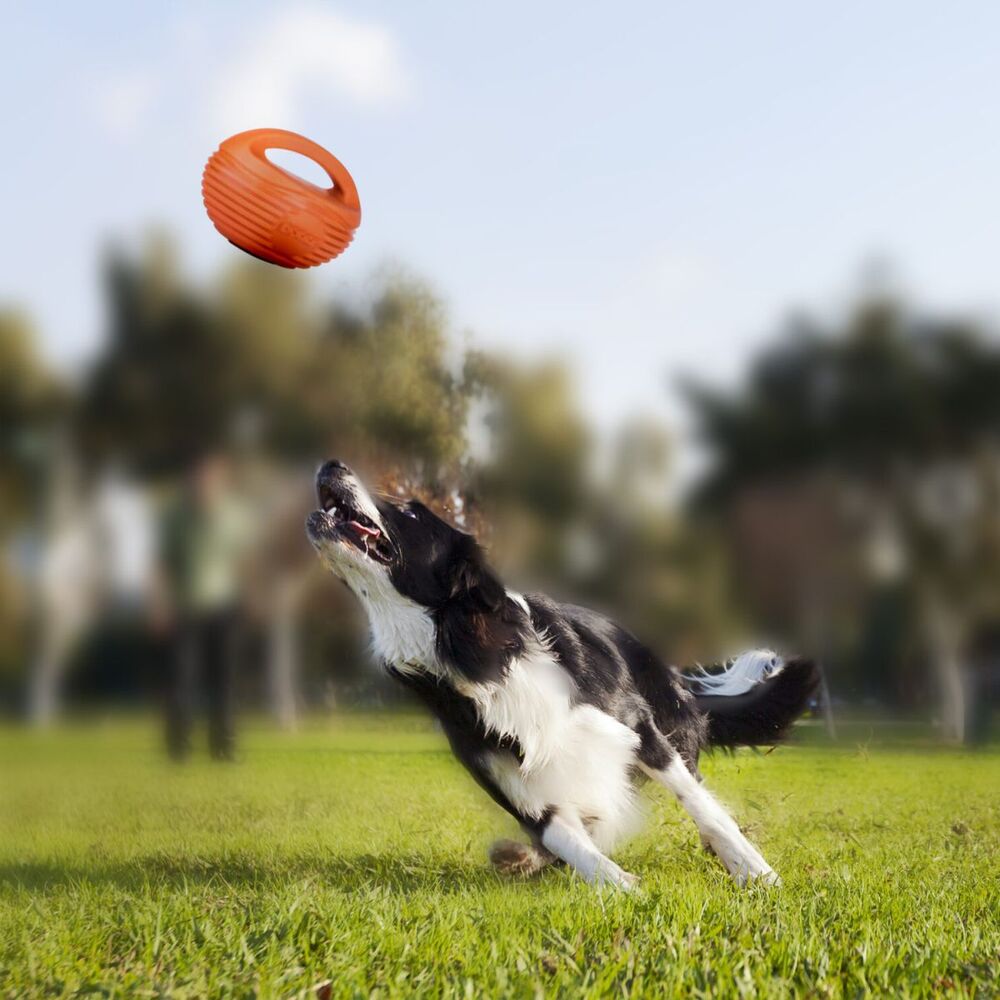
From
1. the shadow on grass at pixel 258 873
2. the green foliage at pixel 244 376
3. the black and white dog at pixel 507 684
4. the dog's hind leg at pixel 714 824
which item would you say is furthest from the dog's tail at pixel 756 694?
the green foliage at pixel 244 376

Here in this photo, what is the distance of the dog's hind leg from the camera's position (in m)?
4.68

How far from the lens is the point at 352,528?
443cm

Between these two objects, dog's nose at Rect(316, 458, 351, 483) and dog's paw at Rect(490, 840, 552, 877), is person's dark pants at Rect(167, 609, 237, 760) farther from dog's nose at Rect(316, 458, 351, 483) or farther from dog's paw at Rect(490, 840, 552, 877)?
dog's paw at Rect(490, 840, 552, 877)

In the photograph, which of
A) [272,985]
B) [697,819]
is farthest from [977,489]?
[272,985]

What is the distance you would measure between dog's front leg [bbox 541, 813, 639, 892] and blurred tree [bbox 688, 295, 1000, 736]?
1445mm

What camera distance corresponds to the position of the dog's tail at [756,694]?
565 centimetres

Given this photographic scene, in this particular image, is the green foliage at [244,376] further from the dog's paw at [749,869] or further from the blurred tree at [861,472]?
the dog's paw at [749,869]

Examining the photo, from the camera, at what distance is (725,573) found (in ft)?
17.6

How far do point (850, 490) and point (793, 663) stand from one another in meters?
0.88

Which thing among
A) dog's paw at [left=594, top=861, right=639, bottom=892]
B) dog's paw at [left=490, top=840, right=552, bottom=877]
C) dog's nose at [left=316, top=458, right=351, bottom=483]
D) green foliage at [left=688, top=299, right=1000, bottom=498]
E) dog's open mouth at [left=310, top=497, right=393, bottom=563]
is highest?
green foliage at [left=688, top=299, right=1000, bottom=498]

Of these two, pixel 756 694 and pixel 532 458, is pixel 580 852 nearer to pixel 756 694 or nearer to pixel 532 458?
pixel 756 694

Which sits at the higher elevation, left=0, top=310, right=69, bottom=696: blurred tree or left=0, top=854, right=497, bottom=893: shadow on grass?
left=0, top=310, right=69, bottom=696: blurred tree

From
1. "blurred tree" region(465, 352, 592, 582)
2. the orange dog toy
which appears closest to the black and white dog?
"blurred tree" region(465, 352, 592, 582)

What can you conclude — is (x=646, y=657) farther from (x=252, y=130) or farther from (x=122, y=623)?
(x=252, y=130)
